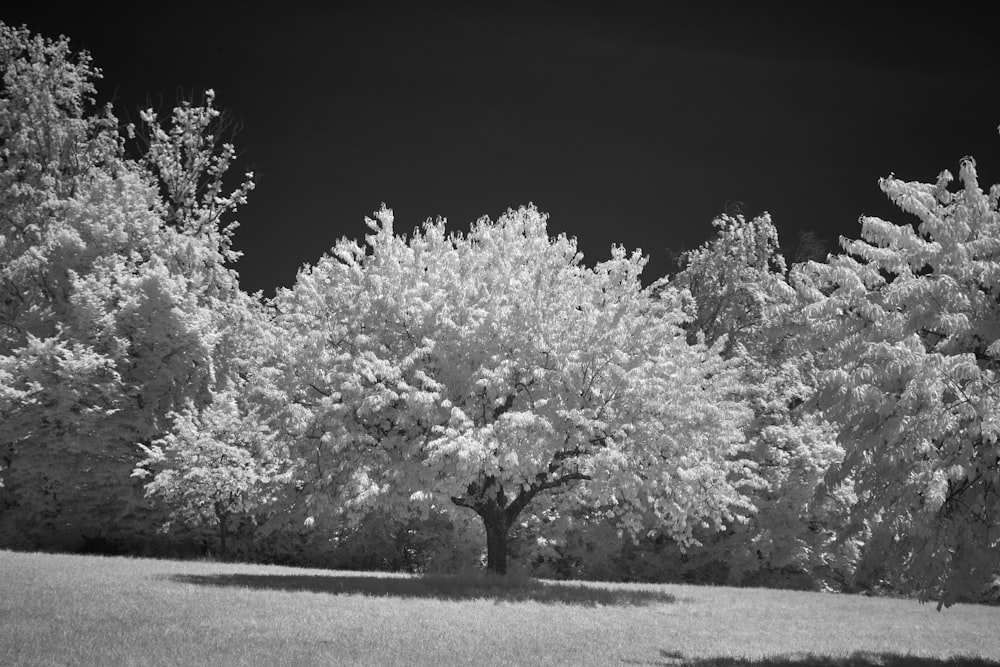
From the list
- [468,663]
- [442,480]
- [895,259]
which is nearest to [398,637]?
[468,663]

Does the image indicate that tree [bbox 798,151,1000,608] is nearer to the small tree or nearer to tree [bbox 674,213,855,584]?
tree [bbox 674,213,855,584]

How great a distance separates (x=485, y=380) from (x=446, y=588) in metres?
6.16

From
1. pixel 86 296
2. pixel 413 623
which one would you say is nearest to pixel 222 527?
pixel 86 296

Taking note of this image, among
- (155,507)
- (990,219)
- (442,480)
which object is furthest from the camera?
(155,507)

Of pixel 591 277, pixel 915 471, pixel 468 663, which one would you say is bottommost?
pixel 468 663

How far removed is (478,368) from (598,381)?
3.36m

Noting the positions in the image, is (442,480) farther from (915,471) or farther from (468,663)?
(915,471)

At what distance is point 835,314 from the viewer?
15.3m

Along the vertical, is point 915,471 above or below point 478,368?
below

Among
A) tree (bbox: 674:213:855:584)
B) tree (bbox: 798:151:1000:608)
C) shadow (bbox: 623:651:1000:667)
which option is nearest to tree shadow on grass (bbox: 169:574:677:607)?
shadow (bbox: 623:651:1000:667)

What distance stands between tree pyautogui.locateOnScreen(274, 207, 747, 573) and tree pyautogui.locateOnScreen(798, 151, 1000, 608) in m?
9.26

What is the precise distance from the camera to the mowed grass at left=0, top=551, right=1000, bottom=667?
46.8 feet

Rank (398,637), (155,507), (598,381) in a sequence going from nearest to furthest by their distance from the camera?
(398,637)
(598,381)
(155,507)

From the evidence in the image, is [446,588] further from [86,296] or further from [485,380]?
[86,296]
